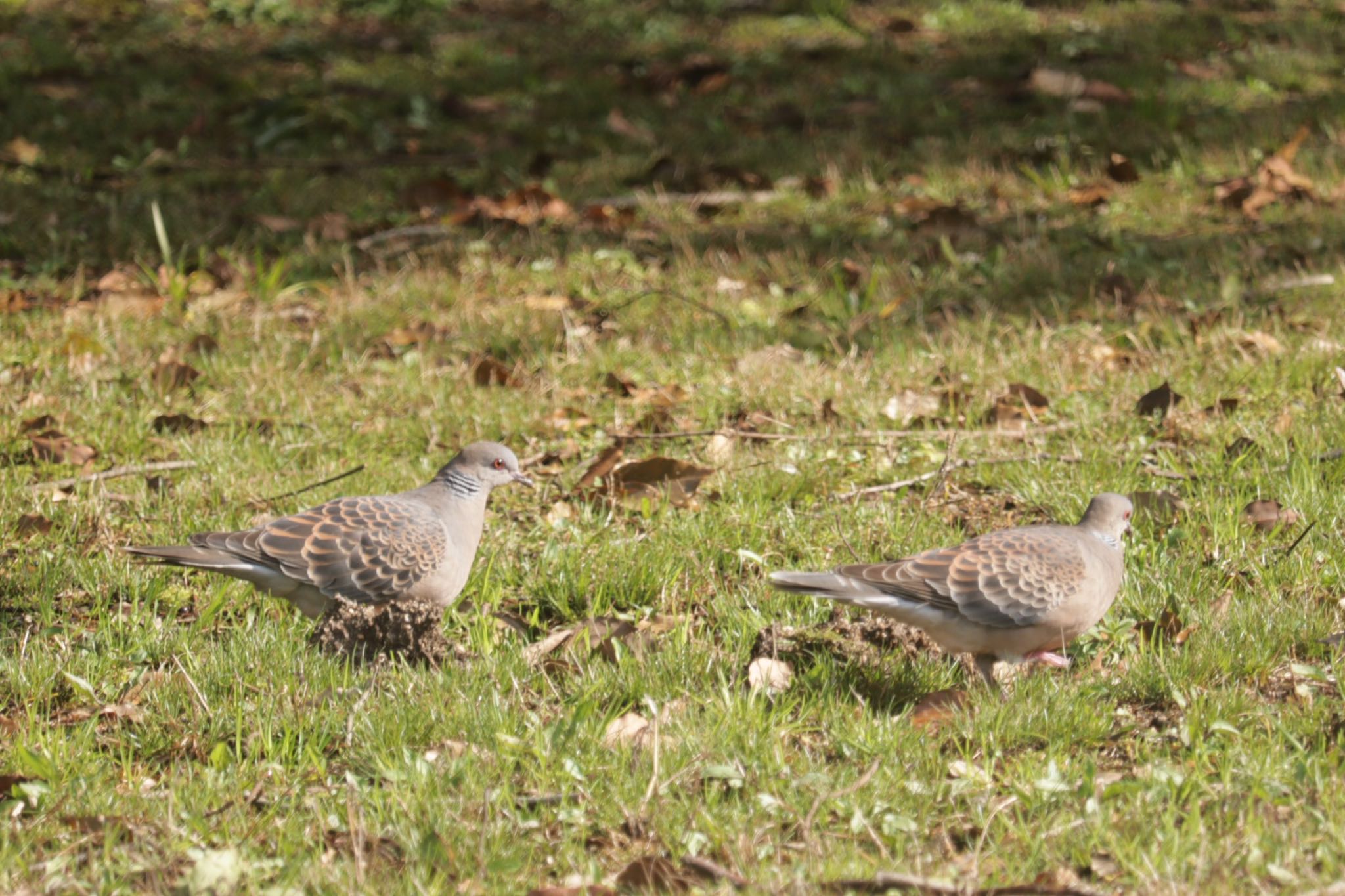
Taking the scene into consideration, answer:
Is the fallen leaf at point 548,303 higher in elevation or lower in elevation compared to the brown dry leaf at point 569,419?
lower

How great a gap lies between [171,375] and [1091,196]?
209 inches

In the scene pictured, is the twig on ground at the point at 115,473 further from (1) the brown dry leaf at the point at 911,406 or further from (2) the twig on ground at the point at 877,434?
(1) the brown dry leaf at the point at 911,406

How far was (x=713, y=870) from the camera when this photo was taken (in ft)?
10.4

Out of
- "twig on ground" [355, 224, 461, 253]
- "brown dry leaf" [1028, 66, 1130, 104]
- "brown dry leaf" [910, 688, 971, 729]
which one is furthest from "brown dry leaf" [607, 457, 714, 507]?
"brown dry leaf" [1028, 66, 1130, 104]

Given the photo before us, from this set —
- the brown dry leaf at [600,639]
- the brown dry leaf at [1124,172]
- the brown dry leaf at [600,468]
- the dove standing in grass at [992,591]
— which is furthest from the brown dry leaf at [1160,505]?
the brown dry leaf at [1124,172]

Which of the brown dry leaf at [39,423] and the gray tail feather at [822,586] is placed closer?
the gray tail feather at [822,586]

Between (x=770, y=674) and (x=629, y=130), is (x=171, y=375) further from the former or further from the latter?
(x=629, y=130)

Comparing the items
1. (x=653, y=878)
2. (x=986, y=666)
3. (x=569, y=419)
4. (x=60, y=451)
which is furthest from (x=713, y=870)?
(x=60, y=451)

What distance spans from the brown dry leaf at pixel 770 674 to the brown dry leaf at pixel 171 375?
3441 mm

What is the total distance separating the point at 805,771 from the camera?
3590 mm

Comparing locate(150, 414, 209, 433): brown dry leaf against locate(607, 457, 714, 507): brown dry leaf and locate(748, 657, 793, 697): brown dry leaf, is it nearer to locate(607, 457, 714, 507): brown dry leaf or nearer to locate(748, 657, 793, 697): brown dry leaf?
locate(607, 457, 714, 507): brown dry leaf

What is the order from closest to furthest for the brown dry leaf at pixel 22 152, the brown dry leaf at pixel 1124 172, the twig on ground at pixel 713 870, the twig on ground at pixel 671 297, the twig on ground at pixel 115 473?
the twig on ground at pixel 713 870 → the twig on ground at pixel 115 473 → the twig on ground at pixel 671 297 → the brown dry leaf at pixel 1124 172 → the brown dry leaf at pixel 22 152

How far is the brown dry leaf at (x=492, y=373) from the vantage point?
660 cm

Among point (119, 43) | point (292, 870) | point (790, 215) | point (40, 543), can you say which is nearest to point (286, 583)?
point (40, 543)
